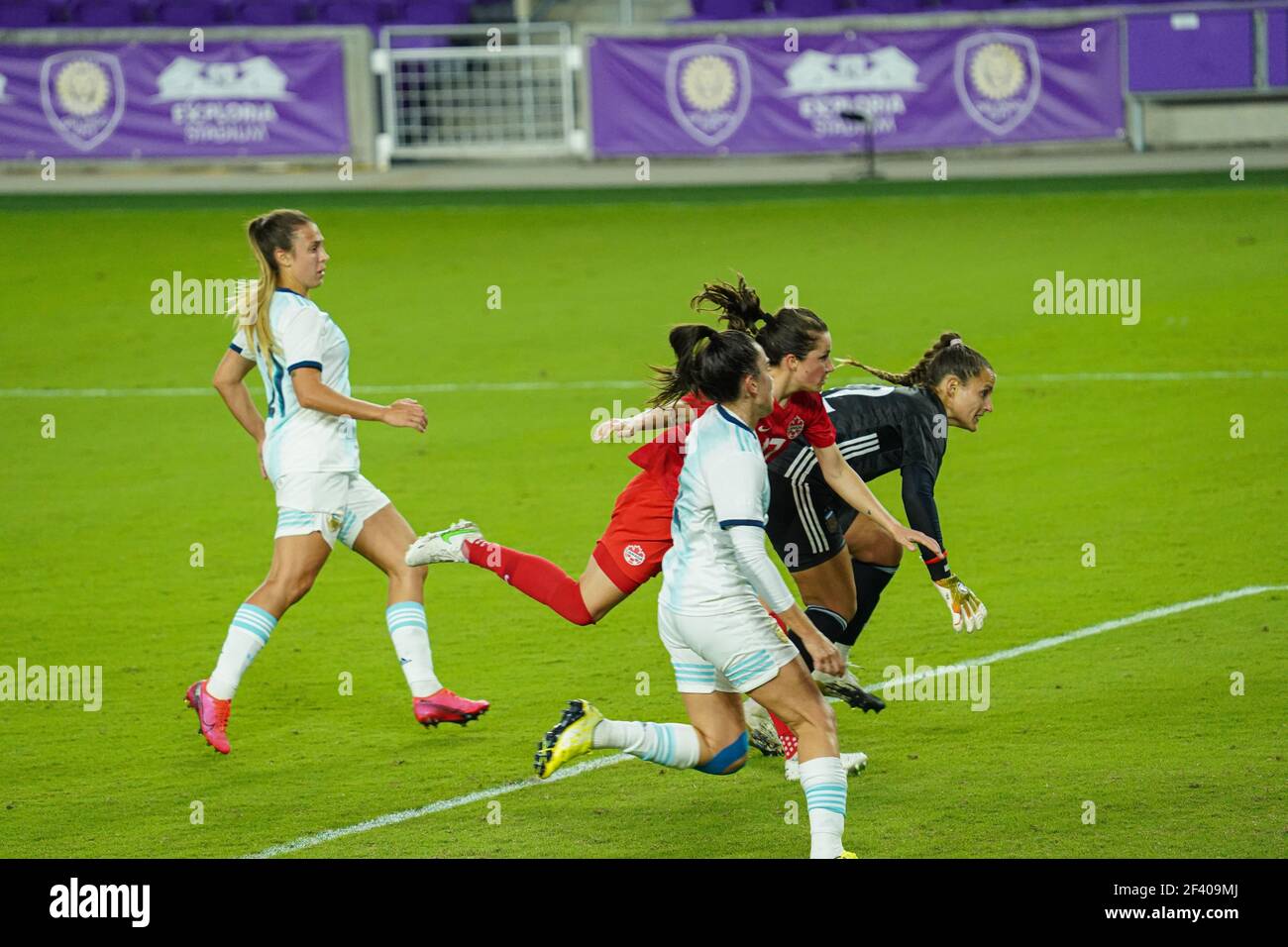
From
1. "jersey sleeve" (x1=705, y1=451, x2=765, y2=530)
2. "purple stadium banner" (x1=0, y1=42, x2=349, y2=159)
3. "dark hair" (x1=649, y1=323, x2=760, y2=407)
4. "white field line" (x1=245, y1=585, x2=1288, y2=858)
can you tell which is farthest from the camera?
"purple stadium banner" (x1=0, y1=42, x2=349, y2=159)

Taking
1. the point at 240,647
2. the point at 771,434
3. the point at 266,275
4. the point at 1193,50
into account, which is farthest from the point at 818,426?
the point at 1193,50

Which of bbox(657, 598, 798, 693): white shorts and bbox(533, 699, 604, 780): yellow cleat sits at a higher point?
bbox(657, 598, 798, 693): white shorts

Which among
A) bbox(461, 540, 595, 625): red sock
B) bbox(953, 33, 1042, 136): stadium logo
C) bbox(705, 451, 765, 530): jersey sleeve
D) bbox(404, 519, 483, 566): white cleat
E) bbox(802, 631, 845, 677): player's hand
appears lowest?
bbox(802, 631, 845, 677): player's hand

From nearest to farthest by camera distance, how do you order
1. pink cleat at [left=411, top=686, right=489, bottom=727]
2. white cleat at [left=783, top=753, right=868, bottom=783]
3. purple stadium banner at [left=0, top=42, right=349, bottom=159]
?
white cleat at [left=783, top=753, right=868, bottom=783]
pink cleat at [left=411, top=686, right=489, bottom=727]
purple stadium banner at [left=0, top=42, right=349, bottom=159]

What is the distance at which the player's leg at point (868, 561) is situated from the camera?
7910 millimetres

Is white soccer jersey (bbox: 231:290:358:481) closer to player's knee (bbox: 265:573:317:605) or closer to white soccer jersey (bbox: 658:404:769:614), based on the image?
player's knee (bbox: 265:573:317:605)

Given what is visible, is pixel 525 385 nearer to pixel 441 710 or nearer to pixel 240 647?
pixel 441 710

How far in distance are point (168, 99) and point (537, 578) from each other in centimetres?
2107

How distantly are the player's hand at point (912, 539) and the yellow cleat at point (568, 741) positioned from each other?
1339 mm

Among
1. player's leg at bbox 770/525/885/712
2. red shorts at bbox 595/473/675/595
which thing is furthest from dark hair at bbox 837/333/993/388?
red shorts at bbox 595/473/675/595

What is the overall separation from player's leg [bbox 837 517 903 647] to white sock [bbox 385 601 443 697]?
1.86 metres

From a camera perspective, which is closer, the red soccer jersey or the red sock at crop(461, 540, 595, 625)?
the red soccer jersey

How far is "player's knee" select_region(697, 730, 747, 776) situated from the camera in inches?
252

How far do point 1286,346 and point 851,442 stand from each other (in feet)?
29.3
